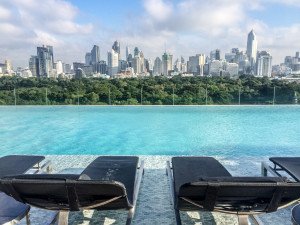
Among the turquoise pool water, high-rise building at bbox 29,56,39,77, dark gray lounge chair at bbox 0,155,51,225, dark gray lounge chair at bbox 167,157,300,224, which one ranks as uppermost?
→ high-rise building at bbox 29,56,39,77

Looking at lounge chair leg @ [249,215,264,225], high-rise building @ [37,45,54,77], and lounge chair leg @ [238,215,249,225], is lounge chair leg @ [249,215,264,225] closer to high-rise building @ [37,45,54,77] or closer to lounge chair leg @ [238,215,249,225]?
lounge chair leg @ [238,215,249,225]

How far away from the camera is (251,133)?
720 centimetres

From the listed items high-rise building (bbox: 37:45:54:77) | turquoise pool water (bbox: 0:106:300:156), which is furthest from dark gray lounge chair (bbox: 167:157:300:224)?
high-rise building (bbox: 37:45:54:77)

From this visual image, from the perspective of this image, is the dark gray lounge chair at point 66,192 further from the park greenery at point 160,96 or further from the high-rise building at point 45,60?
the high-rise building at point 45,60

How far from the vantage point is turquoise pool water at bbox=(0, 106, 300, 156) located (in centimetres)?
549

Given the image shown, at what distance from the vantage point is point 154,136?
22.3 ft

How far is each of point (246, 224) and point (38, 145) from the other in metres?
5.54

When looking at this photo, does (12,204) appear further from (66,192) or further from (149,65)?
(149,65)

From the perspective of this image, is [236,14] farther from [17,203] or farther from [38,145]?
[17,203]

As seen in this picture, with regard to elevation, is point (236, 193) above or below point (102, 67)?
below

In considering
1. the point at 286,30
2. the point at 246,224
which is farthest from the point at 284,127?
the point at 286,30

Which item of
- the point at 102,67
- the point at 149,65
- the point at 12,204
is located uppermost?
the point at 149,65


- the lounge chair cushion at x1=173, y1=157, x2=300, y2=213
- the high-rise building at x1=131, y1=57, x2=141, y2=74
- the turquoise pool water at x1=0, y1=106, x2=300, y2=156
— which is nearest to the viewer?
the lounge chair cushion at x1=173, y1=157, x2=300, y2=213

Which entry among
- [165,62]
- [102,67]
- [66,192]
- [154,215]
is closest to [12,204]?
[66,192]
